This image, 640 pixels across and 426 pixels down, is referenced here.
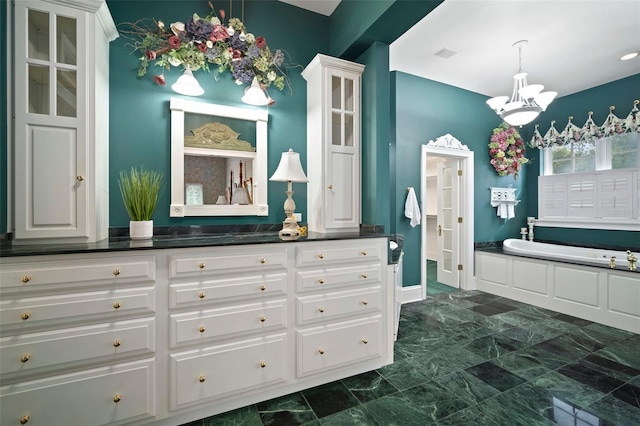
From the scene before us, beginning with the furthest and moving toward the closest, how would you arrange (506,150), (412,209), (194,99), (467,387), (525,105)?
(506,150) < (412,209) < (525,105) < (194,99) < (467,387)

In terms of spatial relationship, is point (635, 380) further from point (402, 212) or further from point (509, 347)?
point (402, 212)

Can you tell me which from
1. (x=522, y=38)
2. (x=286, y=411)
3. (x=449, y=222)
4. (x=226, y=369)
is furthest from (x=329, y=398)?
(x=522, y=38)

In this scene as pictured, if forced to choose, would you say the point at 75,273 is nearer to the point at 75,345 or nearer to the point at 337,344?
the point at 75,345

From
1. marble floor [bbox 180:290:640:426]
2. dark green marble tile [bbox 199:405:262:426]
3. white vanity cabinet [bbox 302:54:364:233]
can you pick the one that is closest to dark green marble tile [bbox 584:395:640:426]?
marble floor [bbox 180:290:640:426]

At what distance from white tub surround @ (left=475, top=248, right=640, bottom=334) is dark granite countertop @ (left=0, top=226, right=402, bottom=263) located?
2307mm

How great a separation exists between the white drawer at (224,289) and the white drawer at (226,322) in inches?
2.6

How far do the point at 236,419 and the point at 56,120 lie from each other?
2.09 m

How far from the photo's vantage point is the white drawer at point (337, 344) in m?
Answer: 1.92

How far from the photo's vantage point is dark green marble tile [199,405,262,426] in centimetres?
165

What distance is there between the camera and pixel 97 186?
1.79 metres

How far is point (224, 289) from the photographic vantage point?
169cm

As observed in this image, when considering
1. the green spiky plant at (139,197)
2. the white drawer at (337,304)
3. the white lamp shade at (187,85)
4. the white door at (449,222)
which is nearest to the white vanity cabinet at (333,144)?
the white drawer at (337,304)

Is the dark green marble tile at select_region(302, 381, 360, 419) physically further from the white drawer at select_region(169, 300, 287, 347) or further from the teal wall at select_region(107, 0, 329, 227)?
the teal wall at select_region(107, 0, 329, 227)

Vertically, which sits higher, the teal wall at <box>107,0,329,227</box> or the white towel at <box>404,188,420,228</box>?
the teal wall at <box>107,0,329,227</box>
